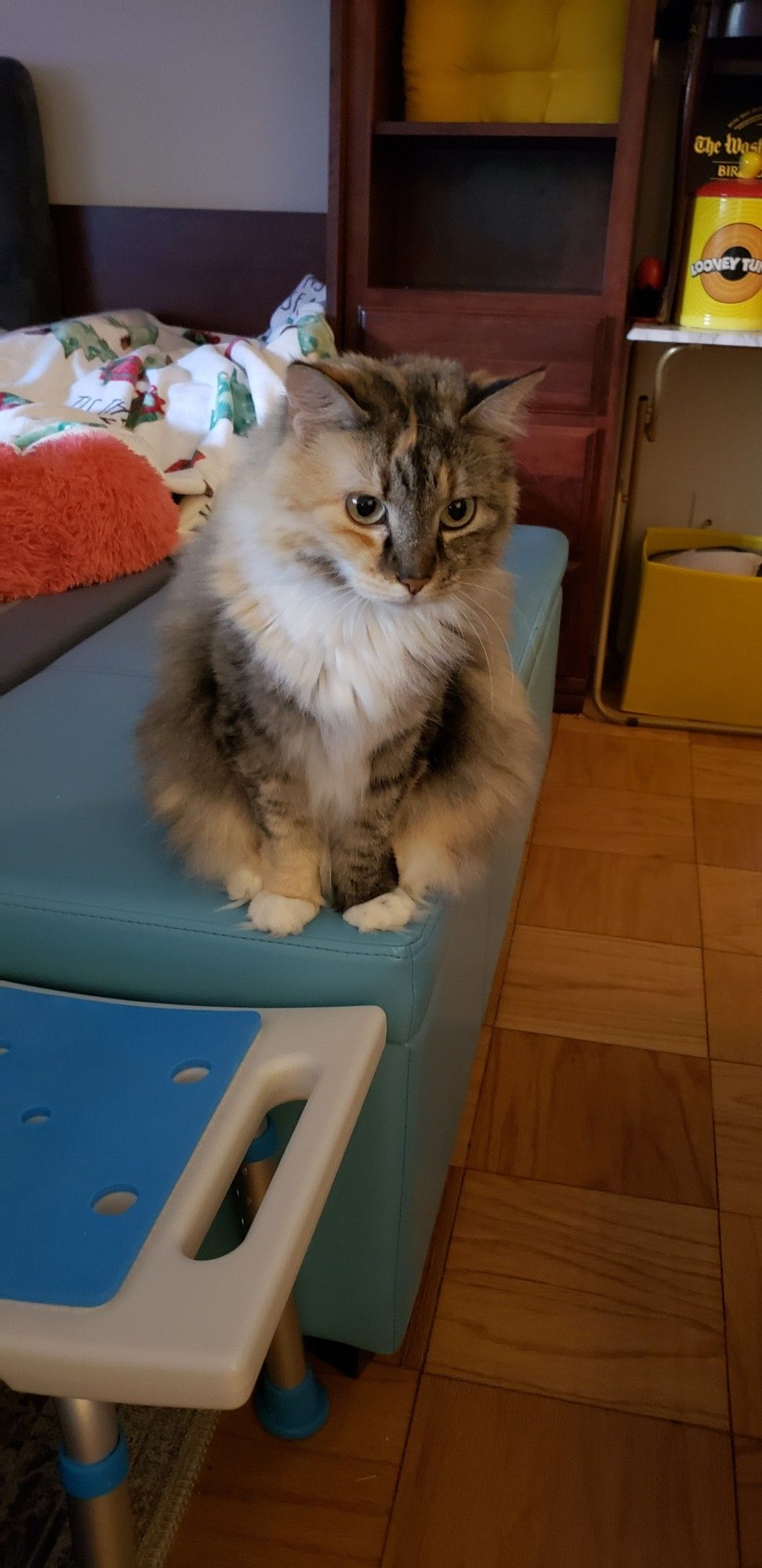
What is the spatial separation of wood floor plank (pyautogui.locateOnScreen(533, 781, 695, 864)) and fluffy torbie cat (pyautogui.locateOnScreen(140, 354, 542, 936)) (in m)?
1.00

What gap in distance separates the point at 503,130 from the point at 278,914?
1.81 metres

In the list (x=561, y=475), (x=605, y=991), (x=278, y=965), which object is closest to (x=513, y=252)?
(x=561, y=475)

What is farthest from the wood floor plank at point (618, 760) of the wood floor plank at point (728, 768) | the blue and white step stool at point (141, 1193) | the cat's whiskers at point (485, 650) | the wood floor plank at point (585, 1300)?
the blue and white step stool at point (141, 1193)

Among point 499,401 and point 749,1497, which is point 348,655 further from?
point 749,1497

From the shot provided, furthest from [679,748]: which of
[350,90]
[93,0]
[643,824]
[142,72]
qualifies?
[93,0]

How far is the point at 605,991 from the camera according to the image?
63.7 inches

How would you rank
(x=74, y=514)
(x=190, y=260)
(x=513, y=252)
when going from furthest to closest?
(x=190, y=260), (x=513, y=252), (x=74, y=514)

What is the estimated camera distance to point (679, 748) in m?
2.37

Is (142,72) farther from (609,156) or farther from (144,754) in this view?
(144,754)

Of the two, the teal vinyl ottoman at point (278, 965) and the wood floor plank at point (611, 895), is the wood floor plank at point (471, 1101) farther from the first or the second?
the wood floor plank at point (611, 895)

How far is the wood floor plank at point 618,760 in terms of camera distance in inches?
87.4

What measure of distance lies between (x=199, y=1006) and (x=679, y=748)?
1.71 m

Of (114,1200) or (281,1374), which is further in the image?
(281,1374)

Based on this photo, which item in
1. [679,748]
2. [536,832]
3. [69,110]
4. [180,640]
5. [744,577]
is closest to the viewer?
[180,640]
